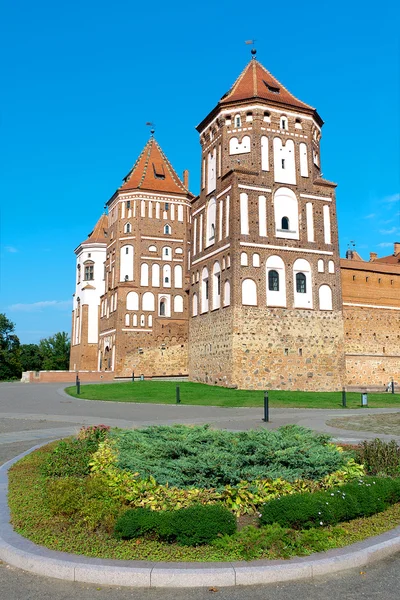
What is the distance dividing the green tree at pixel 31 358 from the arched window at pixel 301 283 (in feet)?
180

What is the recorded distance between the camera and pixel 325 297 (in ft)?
118

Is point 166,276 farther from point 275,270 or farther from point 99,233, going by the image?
point 275,270

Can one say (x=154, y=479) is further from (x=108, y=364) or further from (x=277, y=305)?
(x=108, y=364)

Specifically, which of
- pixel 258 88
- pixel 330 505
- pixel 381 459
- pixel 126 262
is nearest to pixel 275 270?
pixel 258 88

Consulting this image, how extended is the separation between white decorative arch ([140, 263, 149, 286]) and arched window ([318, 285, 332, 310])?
20.0 meters

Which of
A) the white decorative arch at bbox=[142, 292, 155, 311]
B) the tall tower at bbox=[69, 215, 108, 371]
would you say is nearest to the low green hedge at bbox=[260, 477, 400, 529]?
the white decorative arch at bbox=[142, 292, 155, 311]

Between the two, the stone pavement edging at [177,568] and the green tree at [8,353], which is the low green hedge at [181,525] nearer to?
the stone pavement edging at [177,568]

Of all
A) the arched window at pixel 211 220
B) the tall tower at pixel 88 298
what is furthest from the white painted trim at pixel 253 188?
the tall tower at pixel 88 298

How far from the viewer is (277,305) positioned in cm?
3441

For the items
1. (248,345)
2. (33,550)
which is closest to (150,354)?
(248,345)

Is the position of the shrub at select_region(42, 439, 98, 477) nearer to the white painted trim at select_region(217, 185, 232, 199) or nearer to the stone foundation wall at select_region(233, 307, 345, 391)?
the stone foundation wall at select_region(233, 307, 345, 391)

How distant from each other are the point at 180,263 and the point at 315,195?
19.2 metres

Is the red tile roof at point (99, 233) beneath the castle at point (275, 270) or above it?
above

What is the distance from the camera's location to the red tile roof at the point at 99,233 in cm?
6081
